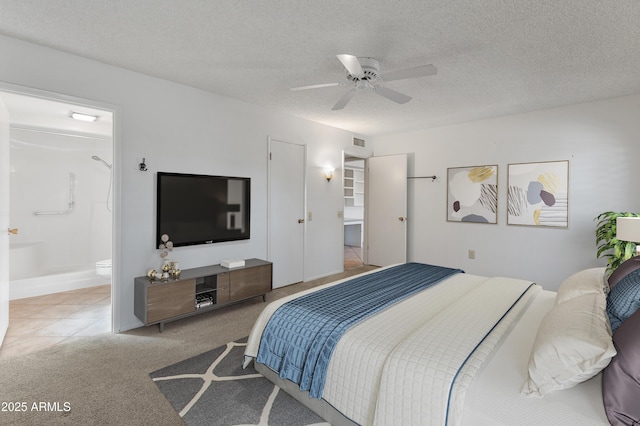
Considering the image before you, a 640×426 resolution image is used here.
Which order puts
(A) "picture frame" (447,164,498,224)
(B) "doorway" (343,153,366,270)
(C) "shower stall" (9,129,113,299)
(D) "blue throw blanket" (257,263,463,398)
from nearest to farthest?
1. (D) "blue throw blanket" (257,263,463,398)
2. (C) "shower stall" (9,129,113,299)
3. (A) "picture frame" (447,164,498,224)
4. (B) "doorway" (343,153,366,270)

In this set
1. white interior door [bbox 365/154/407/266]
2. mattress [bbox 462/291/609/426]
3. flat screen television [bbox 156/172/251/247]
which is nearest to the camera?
mattress [bbox 462/291/609/426]

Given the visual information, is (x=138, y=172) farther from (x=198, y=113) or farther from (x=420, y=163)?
(x=420, y=163)

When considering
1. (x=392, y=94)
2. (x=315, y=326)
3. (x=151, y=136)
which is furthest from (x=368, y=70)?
(x=151, y=136)

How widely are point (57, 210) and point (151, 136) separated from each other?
9.32ft

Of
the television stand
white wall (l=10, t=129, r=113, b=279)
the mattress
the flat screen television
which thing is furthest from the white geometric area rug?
white wall (l=10, t=129, r=113, b=279)

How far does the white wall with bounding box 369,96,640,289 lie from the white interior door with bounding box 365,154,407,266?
18cm

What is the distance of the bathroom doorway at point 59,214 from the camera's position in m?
3.73

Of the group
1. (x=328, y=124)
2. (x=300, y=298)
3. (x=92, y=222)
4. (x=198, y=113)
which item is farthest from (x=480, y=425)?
(x=92, y=222)

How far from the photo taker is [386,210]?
579cm

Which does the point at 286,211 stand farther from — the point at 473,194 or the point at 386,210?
the point at 473,194

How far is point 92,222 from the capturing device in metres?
5.14

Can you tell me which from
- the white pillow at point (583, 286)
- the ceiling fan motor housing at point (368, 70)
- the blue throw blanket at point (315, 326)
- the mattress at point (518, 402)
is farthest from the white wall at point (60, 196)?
→ the white pillow at point (583, 286)

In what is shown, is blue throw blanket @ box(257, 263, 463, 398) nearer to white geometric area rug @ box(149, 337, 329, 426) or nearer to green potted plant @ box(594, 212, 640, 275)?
white geometric area rug @ box(149, 337, 329, 426)

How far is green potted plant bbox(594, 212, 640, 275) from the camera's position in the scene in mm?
3232
